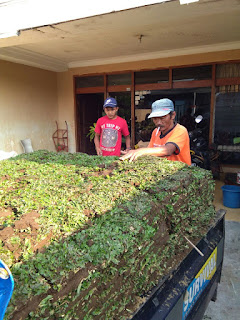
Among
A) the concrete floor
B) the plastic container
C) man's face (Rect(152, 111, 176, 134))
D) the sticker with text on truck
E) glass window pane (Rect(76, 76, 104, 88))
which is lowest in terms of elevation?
the concrete floor

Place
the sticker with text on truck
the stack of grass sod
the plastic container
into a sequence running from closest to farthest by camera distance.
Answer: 1. the stack of grass sod
2. the sticker with text on truck
3. the plastic container

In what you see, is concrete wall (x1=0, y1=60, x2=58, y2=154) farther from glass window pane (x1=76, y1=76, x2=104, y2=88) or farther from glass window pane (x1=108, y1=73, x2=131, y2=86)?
glass window pane (x1=108, y1=73, x2=131, y2=86)

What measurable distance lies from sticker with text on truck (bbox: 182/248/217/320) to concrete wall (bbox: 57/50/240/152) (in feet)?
17.4

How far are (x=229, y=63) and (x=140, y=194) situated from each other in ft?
18.6

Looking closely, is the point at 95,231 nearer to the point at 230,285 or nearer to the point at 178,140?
the point at 178,140

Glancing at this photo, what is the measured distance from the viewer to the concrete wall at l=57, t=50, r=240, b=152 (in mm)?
6127

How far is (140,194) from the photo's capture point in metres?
1.62

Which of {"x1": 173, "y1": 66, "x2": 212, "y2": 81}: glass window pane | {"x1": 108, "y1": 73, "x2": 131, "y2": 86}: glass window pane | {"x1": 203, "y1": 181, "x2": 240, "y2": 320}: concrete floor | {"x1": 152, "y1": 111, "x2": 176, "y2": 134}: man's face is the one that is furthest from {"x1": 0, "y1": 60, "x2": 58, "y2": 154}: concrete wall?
{"x1": 203, "y1": 181, "x2": 240, "y2": 320}: concrete floor

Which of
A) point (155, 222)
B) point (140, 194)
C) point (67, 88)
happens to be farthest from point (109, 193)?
point (67, 88)

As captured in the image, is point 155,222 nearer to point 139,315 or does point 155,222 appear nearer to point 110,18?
point 139,315

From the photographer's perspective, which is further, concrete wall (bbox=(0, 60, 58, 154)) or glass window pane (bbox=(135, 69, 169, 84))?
concrete wall (bbox=(0, 60, 58, 154))

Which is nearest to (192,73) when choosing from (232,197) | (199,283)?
(232,197)

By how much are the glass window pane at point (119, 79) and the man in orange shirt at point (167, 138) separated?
16.2 feet

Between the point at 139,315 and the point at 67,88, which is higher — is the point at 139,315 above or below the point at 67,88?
below
